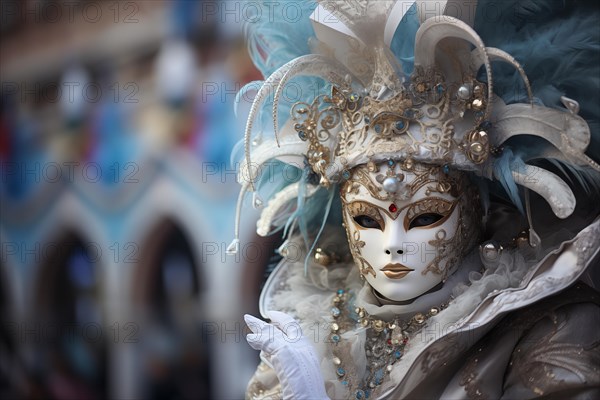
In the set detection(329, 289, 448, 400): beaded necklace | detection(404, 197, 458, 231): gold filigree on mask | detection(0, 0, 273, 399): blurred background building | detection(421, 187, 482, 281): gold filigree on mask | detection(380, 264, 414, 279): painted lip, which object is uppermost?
detection(404, 197, 458, 231): gold filigree on mask

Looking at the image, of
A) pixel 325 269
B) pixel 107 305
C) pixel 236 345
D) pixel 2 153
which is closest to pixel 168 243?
pixel 107 305

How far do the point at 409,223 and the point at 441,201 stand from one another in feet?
0.23

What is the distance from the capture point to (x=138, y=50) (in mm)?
3307

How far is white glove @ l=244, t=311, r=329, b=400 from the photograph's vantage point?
154 cm

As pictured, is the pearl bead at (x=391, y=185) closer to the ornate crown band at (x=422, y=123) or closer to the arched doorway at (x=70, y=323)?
the ornate crown band at (x=422, y=123)

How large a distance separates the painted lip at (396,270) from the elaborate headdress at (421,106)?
0.20 meters

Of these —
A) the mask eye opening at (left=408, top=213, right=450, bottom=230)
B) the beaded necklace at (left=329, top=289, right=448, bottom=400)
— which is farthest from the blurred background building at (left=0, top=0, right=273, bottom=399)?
the mask eye opening at (left=408, top=213, right=450, bottom=230)

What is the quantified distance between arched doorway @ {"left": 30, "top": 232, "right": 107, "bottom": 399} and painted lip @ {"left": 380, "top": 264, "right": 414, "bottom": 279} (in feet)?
6.93

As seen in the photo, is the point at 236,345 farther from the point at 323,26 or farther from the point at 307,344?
the point at 323,26

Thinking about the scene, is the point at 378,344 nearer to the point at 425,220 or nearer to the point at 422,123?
the point at 425,220

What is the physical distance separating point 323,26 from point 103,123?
1.94 metres

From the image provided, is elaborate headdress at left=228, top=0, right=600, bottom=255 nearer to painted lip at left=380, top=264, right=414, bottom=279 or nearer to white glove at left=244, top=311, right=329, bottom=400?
painted lip at left=380, top=264, right=414, bottom=279

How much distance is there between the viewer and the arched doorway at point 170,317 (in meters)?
3.20

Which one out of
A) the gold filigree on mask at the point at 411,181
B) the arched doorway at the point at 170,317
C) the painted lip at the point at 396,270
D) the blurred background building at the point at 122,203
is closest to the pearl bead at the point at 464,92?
the gold filigree on mask at the point at 411,181
